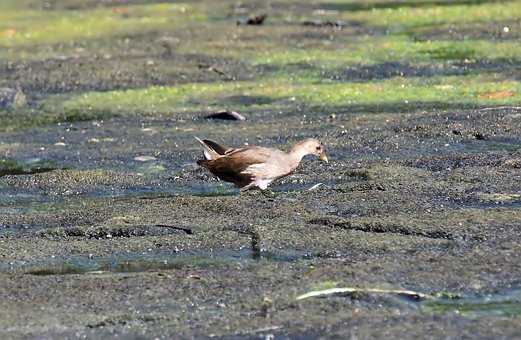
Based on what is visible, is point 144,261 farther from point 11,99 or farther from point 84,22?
point 84,22

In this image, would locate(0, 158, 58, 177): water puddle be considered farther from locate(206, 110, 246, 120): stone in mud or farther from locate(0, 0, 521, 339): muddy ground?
locate(206, 110, 246, 120): stone in mud

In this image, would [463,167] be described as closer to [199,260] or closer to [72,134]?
[199,260]

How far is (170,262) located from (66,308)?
1187 millimetres

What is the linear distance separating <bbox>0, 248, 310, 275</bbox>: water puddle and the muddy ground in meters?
0.02

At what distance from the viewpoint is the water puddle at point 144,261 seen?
816 centimetres

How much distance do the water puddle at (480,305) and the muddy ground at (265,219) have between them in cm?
2

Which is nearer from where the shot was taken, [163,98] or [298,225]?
[298,225]

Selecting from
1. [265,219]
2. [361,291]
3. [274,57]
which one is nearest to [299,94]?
[274,57]

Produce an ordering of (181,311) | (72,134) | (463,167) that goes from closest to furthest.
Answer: (181,311) < (463,167) < (72,134)

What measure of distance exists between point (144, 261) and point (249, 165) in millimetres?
2262

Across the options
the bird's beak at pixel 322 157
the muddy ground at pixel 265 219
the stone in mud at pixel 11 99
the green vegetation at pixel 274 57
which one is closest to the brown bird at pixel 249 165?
the muddy ground at pixel 265 219

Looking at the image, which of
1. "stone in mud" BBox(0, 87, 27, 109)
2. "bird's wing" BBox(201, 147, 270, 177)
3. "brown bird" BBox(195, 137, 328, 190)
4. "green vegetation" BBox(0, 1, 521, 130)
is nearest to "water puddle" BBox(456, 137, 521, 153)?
"brown bird" BBox(195, 137, 328, 190)

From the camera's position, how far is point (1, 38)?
24047mm

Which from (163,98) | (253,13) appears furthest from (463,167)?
(253,13)
